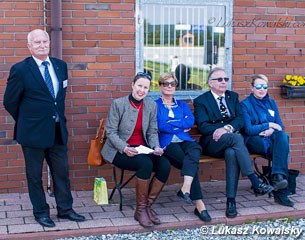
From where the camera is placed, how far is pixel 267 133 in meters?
6.17

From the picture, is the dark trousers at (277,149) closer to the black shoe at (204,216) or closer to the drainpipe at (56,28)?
the black shoe at (204,216)

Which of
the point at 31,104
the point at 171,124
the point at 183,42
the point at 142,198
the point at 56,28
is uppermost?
the point at 56,28

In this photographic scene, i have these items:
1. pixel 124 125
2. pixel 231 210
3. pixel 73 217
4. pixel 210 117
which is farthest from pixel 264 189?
pixel 73 217

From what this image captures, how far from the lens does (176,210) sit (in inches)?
228

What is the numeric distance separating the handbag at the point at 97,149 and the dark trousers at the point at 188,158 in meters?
0.65

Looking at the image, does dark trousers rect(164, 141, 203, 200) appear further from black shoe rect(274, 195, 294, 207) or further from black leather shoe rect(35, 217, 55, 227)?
black leather shoe rect(35, 217, 55, 227)

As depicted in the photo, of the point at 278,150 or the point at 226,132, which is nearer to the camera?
the point at 226,132

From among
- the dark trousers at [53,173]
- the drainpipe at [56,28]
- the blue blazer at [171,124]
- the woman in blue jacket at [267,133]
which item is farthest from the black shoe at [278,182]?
the drainpipe at [56,28]

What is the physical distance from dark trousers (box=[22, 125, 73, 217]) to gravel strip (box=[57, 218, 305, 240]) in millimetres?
465

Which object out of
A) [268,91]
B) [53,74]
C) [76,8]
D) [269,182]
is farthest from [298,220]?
[76,8]

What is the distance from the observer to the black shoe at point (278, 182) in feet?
18.9

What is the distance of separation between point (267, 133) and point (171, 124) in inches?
42.0

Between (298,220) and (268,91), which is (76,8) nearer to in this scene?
(268,91)

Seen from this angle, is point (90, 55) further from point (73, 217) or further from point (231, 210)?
point (231, 210)
